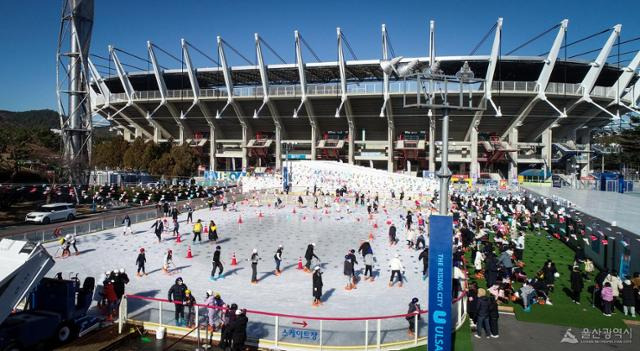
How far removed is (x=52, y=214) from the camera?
2555 cm

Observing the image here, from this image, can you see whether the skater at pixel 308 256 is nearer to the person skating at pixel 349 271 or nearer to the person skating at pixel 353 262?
the person skating at pixel 353 262

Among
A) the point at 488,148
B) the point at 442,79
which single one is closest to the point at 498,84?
the point at 488,148

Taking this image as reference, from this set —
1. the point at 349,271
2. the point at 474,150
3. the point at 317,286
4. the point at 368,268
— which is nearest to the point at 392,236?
the point at 368,268

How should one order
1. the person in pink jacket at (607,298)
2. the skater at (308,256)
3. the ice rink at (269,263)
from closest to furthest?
the person in pink jacket at (607,298) < the ice rink at (269,263) < the skater at (308,256)

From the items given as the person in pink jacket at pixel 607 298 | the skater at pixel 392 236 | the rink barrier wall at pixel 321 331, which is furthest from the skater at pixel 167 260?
the person in pink jacket at pixel 607 298

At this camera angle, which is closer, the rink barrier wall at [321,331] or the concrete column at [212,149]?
the rink barrier wall at [321,331]

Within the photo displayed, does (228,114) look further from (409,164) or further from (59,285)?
(59,285)

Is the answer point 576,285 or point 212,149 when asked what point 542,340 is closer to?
point 576,285

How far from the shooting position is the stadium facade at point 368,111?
153 ft

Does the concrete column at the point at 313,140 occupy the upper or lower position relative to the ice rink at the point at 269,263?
upper

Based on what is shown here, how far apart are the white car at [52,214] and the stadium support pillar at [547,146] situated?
5080 centimetres

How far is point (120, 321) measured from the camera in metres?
9.20

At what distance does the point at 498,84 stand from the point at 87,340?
45859 mm

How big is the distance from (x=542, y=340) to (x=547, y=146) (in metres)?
49.5
